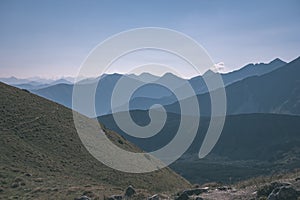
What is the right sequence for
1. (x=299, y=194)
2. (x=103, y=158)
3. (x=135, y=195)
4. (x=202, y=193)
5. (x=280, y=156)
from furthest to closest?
1. (x=280, y=156)
2. (x=103, y=158)
3. (x=135, y=195)
4. (x=202, y=193)
5. (x=299, y=194)

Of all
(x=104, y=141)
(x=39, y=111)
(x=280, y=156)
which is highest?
(x=39, y=111)

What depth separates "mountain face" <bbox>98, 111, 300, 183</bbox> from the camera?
412ft

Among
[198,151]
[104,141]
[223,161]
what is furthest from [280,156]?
[104,141]

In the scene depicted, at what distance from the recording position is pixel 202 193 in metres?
21.0

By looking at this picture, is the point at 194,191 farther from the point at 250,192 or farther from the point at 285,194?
the point at 285,194

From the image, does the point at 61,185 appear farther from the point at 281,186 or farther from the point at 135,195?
the point at 281,186

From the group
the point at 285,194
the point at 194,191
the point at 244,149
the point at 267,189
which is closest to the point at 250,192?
the point at 267,189

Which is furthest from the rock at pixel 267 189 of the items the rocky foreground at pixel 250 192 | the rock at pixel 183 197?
the rock at pixel 183 197

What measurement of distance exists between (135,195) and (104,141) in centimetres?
3052

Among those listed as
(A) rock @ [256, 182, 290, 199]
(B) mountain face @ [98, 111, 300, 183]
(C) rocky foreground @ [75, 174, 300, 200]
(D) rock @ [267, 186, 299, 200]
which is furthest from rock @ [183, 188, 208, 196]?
(B) mountain face @ [98, 111, 300, 183]

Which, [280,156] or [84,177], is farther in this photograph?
[280,156]

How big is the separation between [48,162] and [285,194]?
100.0 ft

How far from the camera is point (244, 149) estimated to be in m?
168

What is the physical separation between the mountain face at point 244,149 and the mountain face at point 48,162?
2563 inches
